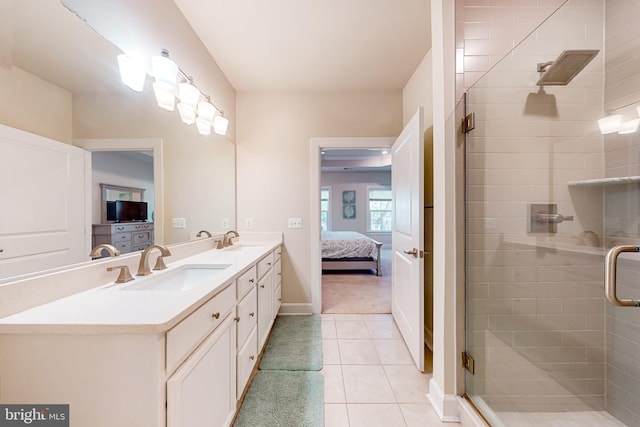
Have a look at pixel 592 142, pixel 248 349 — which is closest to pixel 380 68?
pixel 592 142

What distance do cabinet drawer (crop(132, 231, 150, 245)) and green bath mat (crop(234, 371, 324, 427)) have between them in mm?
1173

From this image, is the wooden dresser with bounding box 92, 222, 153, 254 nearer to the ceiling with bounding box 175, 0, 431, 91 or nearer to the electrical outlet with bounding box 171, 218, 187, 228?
the electrical outlet with bounding box 171, 218, 187, 228

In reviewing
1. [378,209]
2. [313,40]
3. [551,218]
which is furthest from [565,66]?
[378,209]

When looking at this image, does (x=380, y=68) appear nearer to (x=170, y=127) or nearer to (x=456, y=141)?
(x=456, y=141)

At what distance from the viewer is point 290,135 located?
8.96 ft

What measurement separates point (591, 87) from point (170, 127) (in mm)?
2703

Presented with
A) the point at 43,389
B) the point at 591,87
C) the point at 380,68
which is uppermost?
the point at 380,68

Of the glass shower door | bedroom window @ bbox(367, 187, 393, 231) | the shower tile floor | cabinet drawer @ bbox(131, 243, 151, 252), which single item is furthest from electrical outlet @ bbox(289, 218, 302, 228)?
bedroom window @ bbox(367, 187, 393, 231)

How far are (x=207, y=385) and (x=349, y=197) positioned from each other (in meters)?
7.01

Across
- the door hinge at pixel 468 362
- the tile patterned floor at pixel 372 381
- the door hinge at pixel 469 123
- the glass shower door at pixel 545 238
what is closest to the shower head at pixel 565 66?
the glass shower door at pixel 545 238

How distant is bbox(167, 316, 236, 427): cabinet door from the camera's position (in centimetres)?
79

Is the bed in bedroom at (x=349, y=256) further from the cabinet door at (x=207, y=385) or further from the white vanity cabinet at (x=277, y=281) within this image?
the cabinet door at (x=207, y=385)

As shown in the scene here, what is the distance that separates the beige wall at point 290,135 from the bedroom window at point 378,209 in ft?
16.8

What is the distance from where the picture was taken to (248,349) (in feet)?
4.99
